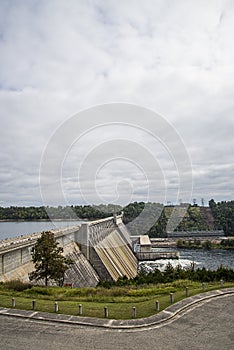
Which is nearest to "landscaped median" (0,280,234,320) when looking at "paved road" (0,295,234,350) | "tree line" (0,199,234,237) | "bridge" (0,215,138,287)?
"paved road" (0,295,234,350)

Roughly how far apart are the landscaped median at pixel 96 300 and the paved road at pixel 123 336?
4.51 feet

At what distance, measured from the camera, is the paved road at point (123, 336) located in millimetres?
9758

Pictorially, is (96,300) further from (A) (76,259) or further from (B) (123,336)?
(A) (76,259)

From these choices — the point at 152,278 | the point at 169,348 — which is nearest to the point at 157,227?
the point at 152,278

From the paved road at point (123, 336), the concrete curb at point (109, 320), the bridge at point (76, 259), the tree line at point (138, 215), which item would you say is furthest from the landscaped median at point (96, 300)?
the tree line at point (138, 215)

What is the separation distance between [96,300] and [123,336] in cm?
495

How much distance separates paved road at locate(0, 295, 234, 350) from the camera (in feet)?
32.0

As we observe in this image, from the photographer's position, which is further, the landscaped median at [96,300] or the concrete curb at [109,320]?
the landscaped median at [96,300]

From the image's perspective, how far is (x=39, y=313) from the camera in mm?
12781

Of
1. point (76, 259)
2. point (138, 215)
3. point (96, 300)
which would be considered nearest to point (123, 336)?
point (96, 300)

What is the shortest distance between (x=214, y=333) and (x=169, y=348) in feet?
7.21

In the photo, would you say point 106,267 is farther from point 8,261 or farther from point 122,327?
point 122,327

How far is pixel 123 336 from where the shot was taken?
1062 cm

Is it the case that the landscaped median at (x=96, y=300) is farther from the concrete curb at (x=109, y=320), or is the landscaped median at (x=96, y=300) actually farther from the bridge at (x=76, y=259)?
the bridge at (x=76, y=259)
